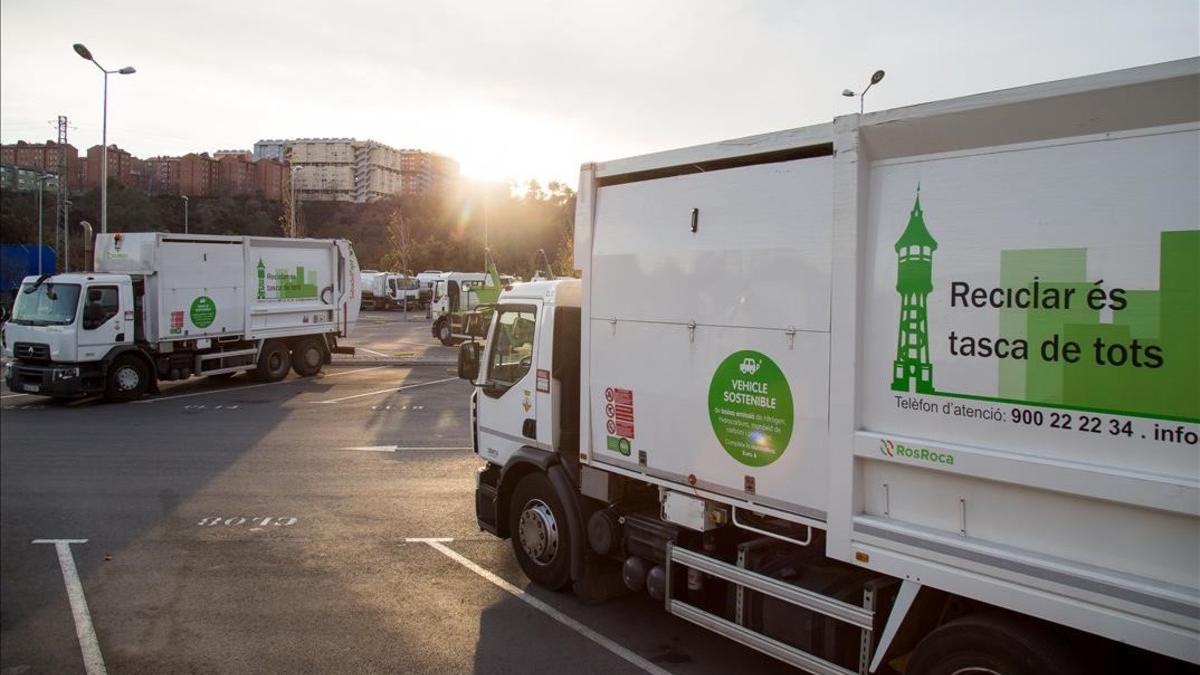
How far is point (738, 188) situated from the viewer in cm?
499

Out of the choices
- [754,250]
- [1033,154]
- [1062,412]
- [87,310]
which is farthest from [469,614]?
[87,310]

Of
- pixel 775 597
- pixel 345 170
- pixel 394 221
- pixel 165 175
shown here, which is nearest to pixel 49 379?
pixel 775 597

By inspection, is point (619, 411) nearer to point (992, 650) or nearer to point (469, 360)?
point (469, 360)

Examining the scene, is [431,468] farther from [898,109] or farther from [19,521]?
[898,109]

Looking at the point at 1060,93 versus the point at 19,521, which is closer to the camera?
the point at 1060,93

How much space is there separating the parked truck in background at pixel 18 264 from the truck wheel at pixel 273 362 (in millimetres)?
22423

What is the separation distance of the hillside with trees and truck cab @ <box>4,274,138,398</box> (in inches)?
1356

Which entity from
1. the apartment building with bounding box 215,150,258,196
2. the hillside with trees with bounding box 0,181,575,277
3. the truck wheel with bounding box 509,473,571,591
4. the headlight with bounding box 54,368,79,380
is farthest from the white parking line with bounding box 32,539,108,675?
the apartment building with bounding box 215,150,258,196

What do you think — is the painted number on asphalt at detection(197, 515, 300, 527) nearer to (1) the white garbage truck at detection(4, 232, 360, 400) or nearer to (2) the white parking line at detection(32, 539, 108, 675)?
(2) the white parking line at detection(32, 539, 108, 675)

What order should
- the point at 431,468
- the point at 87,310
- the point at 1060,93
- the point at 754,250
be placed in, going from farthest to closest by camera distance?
the point at 87,310, the point at 431,468, the point at 754,250, the point at 1060,93

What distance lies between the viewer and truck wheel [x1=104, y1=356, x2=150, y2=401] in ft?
56.2

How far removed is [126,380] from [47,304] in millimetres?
2152

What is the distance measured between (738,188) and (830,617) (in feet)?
8.09

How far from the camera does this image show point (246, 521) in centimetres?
883
